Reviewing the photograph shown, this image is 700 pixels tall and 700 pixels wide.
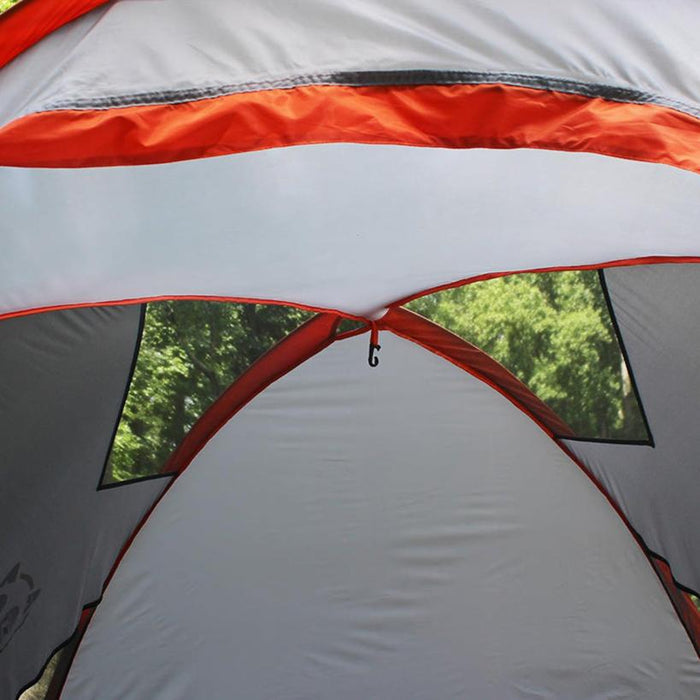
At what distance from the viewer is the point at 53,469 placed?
7.35ft

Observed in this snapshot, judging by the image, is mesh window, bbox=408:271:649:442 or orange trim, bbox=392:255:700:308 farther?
mesh window, bbox=408:271:649:442

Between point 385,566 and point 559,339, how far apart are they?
1.33 m

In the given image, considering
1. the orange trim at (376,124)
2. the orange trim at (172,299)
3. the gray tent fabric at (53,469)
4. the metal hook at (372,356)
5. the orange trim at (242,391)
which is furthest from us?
the orange trim at (242,391)

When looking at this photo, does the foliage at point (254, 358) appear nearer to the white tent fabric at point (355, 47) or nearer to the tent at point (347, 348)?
the tent at point (347, 348)

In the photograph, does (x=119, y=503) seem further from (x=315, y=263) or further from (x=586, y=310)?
(x=586, y=310)

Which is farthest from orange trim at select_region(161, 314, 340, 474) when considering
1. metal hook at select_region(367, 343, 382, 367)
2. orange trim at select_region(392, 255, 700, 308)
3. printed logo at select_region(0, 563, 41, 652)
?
printed logo at select_region(0, 563, 41, 652)

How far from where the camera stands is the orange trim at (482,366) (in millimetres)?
2730

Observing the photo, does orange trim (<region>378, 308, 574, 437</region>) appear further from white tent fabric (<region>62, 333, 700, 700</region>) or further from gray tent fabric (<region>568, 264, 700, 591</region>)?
gray tent fabric (<region>568, 264, 700, 591</region>)

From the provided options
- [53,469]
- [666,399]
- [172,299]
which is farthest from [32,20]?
[666,399]

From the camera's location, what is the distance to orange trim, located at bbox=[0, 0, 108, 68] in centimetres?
123

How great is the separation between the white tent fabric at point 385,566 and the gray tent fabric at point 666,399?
9.5 inches

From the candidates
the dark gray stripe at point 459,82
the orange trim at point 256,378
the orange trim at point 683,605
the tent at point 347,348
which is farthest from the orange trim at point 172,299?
the orange trim at point 683,605

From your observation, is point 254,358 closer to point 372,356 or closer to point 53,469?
point 372,356

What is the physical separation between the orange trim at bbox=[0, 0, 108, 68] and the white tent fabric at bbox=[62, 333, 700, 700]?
160 centimetres
